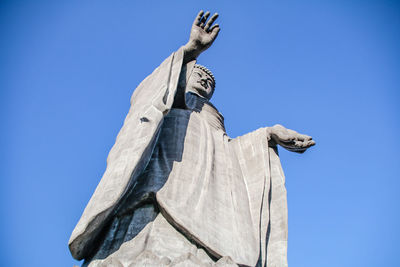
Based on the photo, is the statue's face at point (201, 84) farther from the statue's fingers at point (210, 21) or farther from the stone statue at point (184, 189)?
the statue's fingers at point (210, 21)

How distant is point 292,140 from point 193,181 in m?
2.19

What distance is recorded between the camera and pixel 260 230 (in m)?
6.30

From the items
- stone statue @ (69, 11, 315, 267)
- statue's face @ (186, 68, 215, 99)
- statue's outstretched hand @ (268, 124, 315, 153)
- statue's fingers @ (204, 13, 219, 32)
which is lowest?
stone statue @ (69, 11, 315, 267)

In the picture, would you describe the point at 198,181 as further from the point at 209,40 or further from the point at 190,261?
the point at 209,40

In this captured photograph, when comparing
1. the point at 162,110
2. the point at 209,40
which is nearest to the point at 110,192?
the point at 162,110

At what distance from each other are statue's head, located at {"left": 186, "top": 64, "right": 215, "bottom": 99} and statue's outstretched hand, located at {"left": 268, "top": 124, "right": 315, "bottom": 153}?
70.9 inches

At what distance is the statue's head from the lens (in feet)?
28.7

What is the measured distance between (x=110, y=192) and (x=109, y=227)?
0.58 metres

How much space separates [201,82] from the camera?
890 centimetres

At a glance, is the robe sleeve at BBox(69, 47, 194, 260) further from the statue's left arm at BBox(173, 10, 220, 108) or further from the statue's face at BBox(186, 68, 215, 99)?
the statue's face at BBox(186, 68, 215, 99)

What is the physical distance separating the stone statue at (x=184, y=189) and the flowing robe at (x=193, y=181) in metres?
0.01

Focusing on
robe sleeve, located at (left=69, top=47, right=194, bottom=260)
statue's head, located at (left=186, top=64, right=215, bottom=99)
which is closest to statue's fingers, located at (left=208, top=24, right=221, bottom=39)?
robe sleeve, located at (left=69, top=47, right=194, bottom=260)

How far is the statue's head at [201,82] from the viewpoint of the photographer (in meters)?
8.75

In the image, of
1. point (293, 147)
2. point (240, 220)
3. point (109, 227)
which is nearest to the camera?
point (109, 227)
